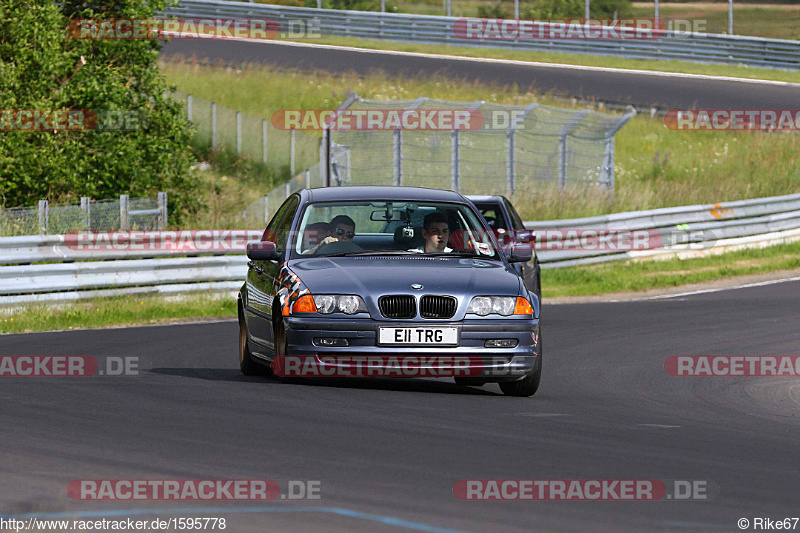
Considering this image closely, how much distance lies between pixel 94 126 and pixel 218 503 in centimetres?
1953

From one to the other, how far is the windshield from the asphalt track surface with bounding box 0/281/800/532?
40.0 inches

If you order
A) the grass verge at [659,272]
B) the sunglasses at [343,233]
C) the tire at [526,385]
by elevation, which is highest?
the sunglasses at [343,233]

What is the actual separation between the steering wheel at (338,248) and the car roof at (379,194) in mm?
454

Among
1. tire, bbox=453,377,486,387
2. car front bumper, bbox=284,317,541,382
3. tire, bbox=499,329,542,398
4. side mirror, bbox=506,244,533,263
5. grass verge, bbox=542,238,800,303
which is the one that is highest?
side mirror, bbox=506,244,533,263

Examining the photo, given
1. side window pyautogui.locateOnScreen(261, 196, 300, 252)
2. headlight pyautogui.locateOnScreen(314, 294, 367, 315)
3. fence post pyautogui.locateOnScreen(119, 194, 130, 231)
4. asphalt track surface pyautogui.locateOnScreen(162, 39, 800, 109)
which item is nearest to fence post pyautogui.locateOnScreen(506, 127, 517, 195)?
fence post pyautogui.locateOnScreen(119, 194, 130, 231)

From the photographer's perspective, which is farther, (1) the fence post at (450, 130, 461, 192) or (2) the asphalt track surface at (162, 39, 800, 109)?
(2) the asphalt track surface at (162, 39, 800, 109)

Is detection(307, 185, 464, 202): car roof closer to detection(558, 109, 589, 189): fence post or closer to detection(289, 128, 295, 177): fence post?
detection(558, 109, 589, 189): fence post

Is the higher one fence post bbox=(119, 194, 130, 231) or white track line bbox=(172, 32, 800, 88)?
white track line bbox=(172, 32, 800, 88)

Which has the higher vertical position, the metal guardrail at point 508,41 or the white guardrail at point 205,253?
the metal guardrail at point 508,41

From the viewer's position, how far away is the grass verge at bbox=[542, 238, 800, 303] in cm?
2398

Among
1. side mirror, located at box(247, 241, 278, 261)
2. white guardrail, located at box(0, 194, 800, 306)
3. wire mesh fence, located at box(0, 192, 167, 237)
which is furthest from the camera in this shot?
wire mesh fence, located at box(0, 192, 167, 237)

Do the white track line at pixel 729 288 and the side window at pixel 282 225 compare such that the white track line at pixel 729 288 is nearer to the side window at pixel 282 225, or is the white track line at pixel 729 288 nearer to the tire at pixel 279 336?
the side window at pixel 282 225

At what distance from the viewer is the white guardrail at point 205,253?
57.2 feet

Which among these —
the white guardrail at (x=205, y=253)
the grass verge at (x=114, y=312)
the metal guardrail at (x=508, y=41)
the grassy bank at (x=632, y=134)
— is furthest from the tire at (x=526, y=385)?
the metal guardrail at (x=508, y=41)
